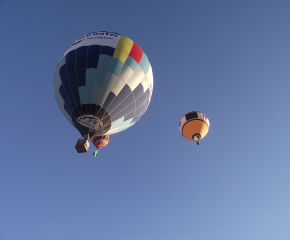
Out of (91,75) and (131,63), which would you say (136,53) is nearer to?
(131,63)

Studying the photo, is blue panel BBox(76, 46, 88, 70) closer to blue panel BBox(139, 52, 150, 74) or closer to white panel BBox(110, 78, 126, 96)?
white panel BBox(110, 78, 126, 96)

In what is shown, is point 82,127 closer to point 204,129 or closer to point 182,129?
point 182,129

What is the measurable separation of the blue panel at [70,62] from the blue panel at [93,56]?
72 cm

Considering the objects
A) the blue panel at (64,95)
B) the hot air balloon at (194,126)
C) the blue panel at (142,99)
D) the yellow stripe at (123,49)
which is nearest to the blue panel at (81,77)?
the blue panel at (64,95)

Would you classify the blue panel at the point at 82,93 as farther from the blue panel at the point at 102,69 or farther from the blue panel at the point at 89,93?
the blue panel at the point at 102,69

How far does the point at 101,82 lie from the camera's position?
822cm

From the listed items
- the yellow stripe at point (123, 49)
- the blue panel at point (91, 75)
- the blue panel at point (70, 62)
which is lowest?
the blue panel at point (91, 75)

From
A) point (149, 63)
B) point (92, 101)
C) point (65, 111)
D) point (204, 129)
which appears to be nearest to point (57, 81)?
point (65, 111)

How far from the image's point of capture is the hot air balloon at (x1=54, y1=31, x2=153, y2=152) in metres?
8.07

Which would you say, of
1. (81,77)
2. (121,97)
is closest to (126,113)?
(121,97)

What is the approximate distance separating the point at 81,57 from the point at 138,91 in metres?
2.99

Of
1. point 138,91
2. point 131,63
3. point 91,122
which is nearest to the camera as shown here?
point 91,122

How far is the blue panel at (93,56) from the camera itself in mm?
8391

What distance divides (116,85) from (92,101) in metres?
1.26
